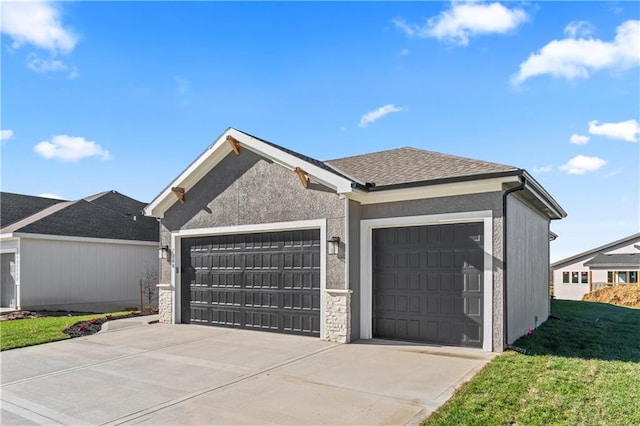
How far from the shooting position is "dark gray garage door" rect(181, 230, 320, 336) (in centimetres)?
991

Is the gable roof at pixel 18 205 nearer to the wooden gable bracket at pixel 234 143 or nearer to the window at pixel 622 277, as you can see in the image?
the wooden gable bracket at pixel 234 143

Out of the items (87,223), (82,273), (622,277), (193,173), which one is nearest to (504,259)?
(193,173)

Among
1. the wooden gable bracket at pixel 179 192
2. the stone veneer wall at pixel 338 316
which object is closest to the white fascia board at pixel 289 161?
the stone veneer wall at pixel 338 316

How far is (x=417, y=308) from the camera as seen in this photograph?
898 cm

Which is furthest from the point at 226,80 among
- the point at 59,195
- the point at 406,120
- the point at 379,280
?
the point at 59,195

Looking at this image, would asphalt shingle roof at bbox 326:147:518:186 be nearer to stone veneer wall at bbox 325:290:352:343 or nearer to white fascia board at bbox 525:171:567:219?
white fascia board at bbox 525:171:567:219

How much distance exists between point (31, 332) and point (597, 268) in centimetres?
3492

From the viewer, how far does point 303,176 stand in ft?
31.9

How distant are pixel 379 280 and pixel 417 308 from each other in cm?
105

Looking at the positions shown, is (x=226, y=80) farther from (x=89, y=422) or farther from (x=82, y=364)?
(x=89, y=422)

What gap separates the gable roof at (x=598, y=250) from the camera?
31.3 m

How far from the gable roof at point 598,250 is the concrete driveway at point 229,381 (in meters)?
30.7

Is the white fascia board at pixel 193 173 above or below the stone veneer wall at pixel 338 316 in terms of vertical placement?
above

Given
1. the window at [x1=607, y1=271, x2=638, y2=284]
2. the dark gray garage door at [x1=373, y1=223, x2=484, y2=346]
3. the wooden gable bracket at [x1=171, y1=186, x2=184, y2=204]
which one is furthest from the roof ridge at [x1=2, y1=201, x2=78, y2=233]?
the window at [x1=607, y1=271, x2=638, y2=284]
